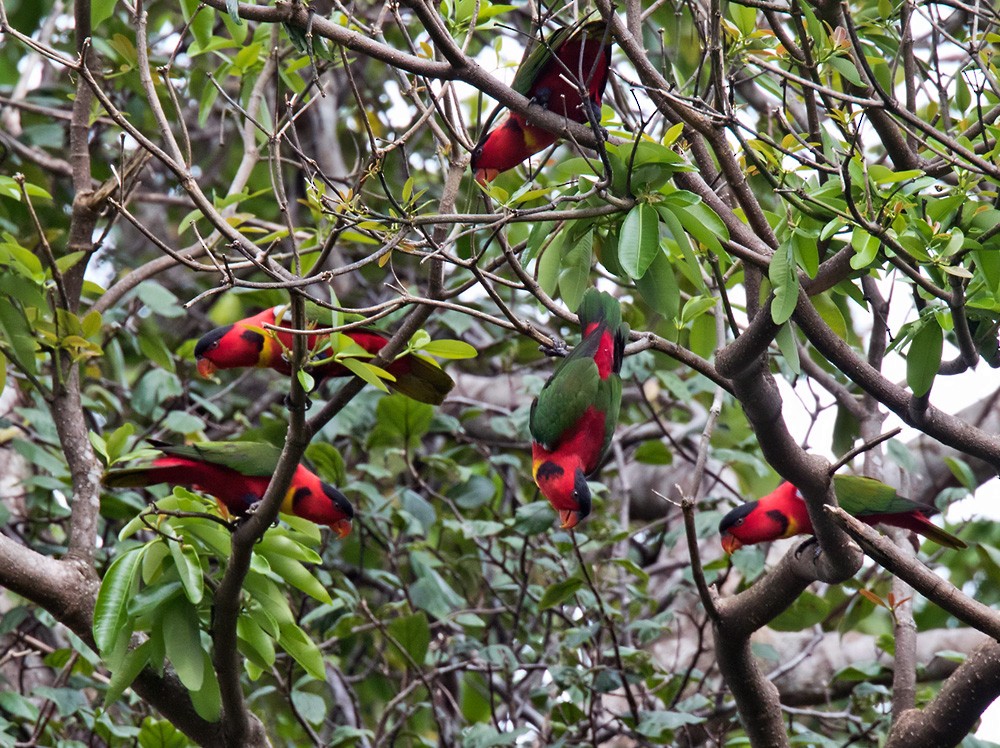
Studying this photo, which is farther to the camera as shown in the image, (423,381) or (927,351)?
(423,381)

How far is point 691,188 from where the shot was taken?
7.66ft

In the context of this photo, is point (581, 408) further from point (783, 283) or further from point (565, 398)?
point (783, 283)

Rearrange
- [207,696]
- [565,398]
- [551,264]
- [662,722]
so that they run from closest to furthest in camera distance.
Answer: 1. [551,264]
2. [207,696]
3. [565,398]
4. [662,722]

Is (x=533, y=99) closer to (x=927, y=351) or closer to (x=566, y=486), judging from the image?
(x=566, y=486)

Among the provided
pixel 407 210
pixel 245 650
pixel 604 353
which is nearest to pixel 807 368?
pixel 604 353

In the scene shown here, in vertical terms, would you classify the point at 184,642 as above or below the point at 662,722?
below

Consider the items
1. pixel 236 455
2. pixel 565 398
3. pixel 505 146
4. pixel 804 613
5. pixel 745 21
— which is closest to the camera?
pixel 745 21

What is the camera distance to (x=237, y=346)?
3344 millimetres

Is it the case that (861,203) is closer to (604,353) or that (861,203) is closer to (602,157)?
(602,157)

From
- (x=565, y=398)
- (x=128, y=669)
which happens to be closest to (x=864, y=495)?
(x=565, y=398)

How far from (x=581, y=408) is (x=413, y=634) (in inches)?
55.8

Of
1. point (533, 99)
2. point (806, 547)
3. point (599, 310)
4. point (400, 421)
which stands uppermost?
point (533, 99)

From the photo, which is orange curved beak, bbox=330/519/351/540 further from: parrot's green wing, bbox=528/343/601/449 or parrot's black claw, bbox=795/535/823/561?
parrot's black claw, bbox=795/535/823/561

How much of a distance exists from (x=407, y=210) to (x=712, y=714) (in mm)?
2263
